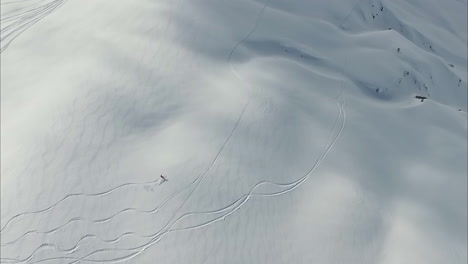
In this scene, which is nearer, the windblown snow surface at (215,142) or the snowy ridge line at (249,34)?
the windblown snow surface at (215,142)

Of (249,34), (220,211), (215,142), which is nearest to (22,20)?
(249,34)

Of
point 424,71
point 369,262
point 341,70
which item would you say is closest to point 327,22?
point 341,70

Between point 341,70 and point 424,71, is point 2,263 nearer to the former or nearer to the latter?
point 341,70

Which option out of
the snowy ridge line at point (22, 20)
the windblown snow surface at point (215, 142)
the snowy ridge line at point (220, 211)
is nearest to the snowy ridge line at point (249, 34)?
the windblown snow surface at point (215, 142)

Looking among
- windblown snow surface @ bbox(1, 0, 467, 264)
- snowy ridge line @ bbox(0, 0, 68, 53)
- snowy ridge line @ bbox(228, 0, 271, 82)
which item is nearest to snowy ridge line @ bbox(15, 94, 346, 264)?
windblown snow surface @ bbox(1, 0, 467, 264)

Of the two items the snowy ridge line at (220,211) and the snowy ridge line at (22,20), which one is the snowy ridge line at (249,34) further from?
the snowy ridge line at (22,20)

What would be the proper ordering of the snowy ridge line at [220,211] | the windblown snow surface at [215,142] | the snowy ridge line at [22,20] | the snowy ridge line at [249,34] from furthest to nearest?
the snowy ridge line at [22,20]
the snowy ridge line at [249,34]
the windblown snow surface at [215,142]
the snowy ridge line at [220,211]

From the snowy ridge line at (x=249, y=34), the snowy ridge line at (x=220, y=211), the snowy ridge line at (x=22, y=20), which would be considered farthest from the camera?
the snowy ridge line at (x=22, y=20)
